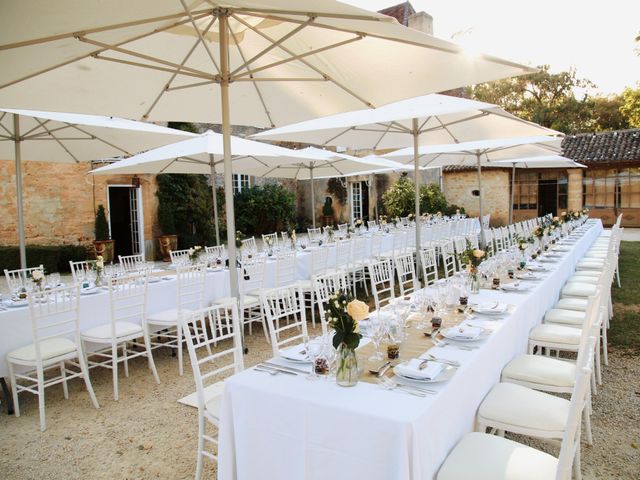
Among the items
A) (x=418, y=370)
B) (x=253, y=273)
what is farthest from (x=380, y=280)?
(x=418, y=370)

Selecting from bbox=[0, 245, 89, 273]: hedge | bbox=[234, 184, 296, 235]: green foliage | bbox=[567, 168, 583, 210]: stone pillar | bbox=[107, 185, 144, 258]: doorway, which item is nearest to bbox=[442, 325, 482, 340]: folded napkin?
bbox=[0, 245, 89, 273]: hedge

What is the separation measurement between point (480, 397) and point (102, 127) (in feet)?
18.7

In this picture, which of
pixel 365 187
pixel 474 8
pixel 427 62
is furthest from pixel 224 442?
pixel 474 8

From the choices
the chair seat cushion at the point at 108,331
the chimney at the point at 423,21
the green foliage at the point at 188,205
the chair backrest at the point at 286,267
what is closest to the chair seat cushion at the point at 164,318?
the chair seat cushion at the point at 108,331

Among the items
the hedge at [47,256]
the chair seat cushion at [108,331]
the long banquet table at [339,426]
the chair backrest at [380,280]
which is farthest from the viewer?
the hedge at [47,256]

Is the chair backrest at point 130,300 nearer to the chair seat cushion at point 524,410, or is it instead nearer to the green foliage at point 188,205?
the chair seat cushion at point 524,410

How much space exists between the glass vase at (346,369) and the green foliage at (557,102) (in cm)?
2797

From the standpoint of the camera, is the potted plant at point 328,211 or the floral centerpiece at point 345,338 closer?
the floral centerpiece at point 345,338

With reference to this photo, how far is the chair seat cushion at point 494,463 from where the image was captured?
7.01ft

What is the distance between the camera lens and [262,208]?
17.9m

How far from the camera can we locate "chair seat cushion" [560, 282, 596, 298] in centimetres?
588

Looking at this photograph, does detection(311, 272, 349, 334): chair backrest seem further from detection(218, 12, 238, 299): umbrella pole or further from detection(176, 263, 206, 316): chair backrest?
detection(176, 263, 206, 316): chair backrest

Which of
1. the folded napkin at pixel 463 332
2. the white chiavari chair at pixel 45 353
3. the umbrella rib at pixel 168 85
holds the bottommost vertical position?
the white chiavari chair at pixel 45 353

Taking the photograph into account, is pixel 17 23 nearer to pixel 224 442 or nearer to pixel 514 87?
pixel 224 442
